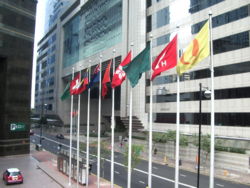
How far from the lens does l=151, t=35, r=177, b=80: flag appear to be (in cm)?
1616

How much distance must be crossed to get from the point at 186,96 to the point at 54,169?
24.5m

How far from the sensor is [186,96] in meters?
50.4

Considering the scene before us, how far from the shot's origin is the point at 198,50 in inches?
562

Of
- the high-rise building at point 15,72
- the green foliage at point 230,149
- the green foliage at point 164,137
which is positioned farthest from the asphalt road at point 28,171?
the green foliage at point 230,149

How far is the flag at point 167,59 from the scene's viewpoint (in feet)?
53.0

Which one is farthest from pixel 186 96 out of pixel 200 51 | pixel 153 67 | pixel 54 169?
pixel 200 51

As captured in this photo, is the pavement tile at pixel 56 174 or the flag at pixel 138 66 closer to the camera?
the flag at pixel 138 66

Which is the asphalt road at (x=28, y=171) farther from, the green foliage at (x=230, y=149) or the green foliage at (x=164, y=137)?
the green foliage at (x=230, y=149)

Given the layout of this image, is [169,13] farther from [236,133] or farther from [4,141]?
[4,141]

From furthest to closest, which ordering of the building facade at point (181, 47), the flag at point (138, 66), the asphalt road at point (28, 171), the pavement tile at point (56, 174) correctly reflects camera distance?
1. the building facade at point (181, 47)
2. the asphalt road at point (28, 171)
3. the pavement tile at point (56, 174)
4. the flag at point (138, 66)

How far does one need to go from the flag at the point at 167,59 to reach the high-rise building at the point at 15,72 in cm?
3901

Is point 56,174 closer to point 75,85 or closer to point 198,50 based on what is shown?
point 75,85

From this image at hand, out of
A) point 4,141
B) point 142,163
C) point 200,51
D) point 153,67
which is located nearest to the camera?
point 200,51

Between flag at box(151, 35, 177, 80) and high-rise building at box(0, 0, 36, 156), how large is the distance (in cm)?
3901
